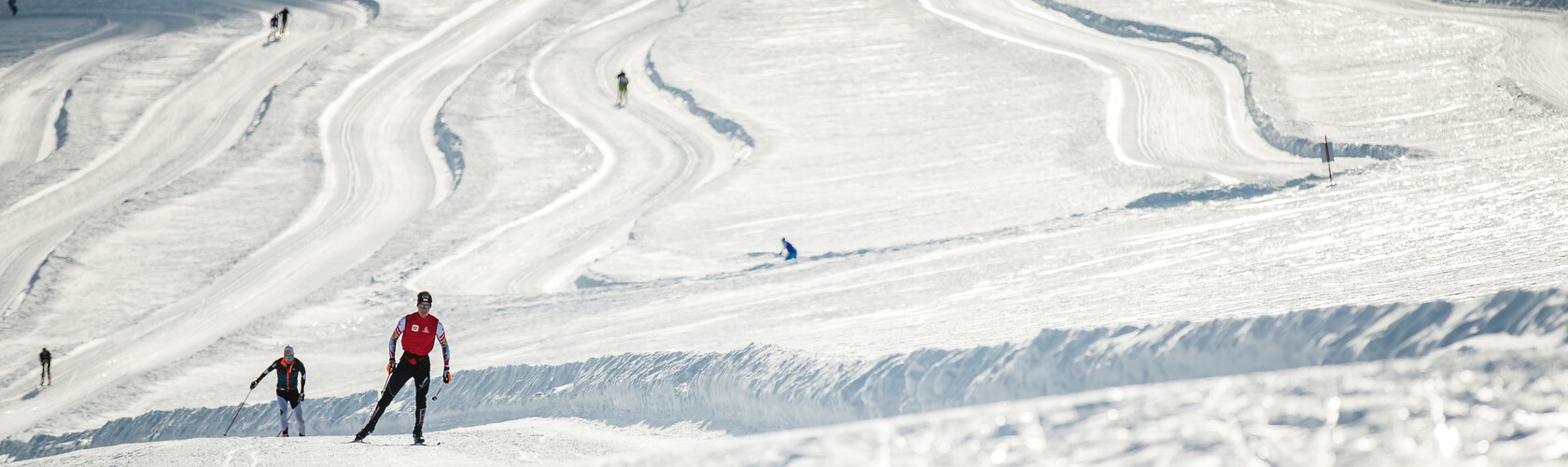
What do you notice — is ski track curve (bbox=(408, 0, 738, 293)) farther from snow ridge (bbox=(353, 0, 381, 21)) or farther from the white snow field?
snow ridge (bbox=(353, 0, 381, 21))

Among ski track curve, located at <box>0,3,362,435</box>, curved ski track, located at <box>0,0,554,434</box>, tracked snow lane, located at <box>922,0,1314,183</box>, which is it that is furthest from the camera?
tracked snow lane, located at <box>922,0,1314,183</box>

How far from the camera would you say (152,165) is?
96.7ft

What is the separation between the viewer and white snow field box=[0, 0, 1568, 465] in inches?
229

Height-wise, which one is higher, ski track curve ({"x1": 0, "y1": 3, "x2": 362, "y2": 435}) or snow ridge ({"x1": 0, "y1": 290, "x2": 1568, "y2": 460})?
snow ridge ({"x1": 0, "y1": 290, "x2": 1568, "y2": 460})

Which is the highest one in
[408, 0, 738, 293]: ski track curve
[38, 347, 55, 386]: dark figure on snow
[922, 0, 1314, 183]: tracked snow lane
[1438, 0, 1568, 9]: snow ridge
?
[1438, 0, 1568, 9]: snow ridge

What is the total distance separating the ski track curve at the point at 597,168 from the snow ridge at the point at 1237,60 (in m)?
12.6

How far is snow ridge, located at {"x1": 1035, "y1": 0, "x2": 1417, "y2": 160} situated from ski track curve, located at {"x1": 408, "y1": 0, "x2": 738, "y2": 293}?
12.6 metres

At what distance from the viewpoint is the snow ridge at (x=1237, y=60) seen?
22.7 meters

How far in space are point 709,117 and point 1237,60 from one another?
14.8 metres

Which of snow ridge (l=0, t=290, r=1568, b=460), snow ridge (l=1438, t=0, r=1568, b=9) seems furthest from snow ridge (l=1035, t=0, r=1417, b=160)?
snow ridge (l=0, t=290, r=1568, b=460)

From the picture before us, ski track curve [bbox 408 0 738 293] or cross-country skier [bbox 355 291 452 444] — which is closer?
cross-country skier [bbox 355 291 452 444]

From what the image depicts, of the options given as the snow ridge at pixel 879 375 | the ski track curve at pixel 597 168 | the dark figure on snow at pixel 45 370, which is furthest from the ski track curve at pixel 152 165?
the ski track curve at pixel 597 168

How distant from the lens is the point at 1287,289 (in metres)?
10.8

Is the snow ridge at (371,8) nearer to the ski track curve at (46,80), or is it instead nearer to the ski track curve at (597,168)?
the ski track curve at (46,80)
